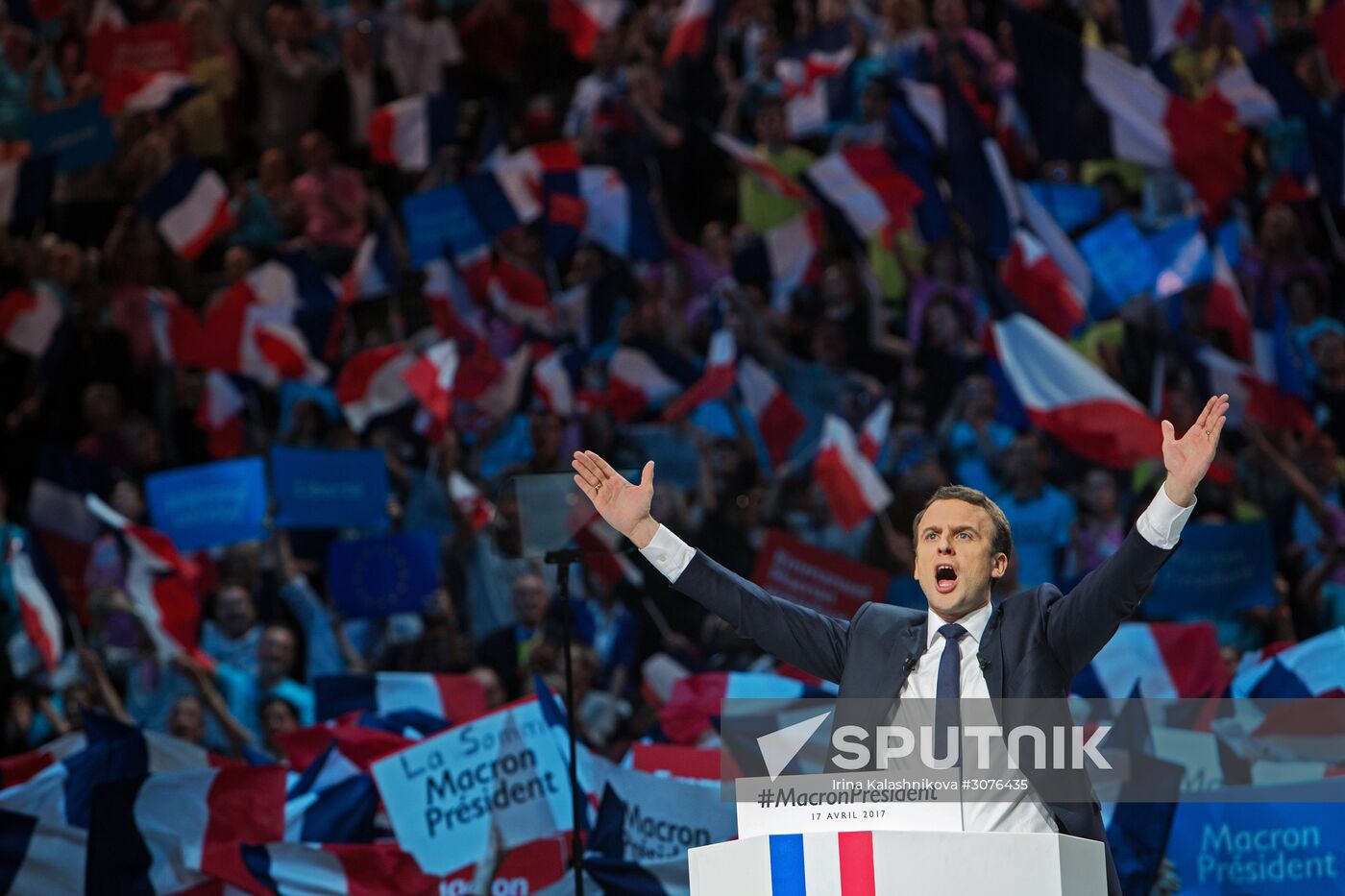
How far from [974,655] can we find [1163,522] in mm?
456

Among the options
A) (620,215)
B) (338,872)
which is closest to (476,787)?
(338,872)

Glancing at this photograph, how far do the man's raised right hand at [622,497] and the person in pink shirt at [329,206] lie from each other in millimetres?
7165

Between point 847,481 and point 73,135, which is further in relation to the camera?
point 73,135

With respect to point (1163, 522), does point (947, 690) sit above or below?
below

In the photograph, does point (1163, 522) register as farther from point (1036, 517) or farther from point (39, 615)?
point (39, 615)

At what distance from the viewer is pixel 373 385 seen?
9.72 metres

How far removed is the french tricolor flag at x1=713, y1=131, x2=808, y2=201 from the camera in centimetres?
992

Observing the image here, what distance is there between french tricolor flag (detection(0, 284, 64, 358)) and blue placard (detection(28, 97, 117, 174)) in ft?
2.68

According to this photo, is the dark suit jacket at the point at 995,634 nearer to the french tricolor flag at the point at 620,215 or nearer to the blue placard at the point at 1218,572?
the blue placard at the point at 1218,572

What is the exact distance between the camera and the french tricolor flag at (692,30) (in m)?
11.0

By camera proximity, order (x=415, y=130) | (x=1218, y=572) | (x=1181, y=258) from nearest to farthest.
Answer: (x=1218, y=572) < (x=1181, y=258) < (x=415, y=130)

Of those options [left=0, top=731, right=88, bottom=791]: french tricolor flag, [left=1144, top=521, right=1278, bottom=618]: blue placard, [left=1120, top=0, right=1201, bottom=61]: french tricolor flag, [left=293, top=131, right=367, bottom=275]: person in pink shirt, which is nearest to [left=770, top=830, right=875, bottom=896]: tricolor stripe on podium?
[left=0, top=731, right=88, bottom=791]: french tricolor flag

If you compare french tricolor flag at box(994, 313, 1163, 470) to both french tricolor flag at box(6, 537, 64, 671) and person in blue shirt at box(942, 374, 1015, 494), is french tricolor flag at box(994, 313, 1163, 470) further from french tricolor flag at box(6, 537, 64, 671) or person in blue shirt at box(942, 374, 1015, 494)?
french tricolor flag at box(6, 537, 64, 671)

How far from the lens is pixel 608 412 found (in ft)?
31.7
